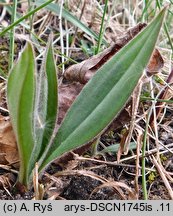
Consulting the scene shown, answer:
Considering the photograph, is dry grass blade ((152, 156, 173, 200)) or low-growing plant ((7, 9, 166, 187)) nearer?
low-growing plant ((7, 9, 166, 187))

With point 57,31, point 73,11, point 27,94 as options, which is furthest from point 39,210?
point 73,11

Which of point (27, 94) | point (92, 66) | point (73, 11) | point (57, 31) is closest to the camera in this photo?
point (27, 94)

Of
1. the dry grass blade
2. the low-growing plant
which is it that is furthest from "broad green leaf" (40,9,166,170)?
the dry grass blade

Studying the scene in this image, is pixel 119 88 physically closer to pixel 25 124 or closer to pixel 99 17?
pixel 25 124

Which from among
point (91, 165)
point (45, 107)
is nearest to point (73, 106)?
point (45, 107)

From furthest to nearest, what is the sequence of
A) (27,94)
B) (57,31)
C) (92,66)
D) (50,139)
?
(57,31) < (92,66) < (50,139) < (27,94)

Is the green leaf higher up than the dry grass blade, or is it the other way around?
the green leaf

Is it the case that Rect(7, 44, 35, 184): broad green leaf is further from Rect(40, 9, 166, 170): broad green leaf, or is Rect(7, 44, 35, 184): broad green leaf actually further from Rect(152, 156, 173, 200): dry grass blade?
Rect(152, 156, 173, 200): dry grass blade

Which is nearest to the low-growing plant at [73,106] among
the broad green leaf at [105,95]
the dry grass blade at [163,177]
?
the broad green leaf at [105,95]
